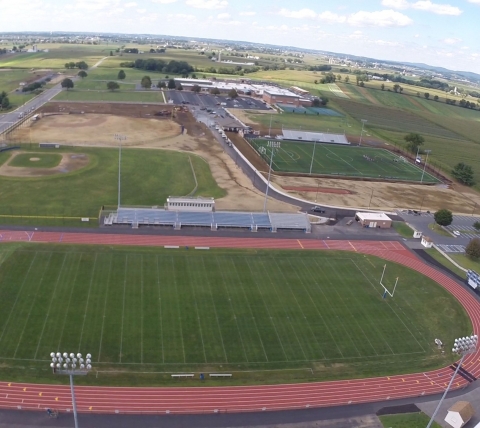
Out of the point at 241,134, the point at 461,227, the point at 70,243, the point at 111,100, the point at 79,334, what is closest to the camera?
the point at 79,334

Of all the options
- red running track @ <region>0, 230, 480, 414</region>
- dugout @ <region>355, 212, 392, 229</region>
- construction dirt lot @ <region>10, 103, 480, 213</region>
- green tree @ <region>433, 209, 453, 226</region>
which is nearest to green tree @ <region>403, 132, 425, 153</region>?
construction dirt lot @ <region>10, 103, 480, 213</region>

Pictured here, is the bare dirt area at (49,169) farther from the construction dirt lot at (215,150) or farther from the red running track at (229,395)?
the red running track at (229,395)

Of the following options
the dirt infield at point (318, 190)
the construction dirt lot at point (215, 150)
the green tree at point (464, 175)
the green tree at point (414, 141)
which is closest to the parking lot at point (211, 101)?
the construction dirt lot at point (215, 150)

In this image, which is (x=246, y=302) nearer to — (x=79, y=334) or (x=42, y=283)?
(x=79, y=334)

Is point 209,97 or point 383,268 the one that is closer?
point 383,268

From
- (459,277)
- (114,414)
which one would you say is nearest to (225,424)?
(114,414)

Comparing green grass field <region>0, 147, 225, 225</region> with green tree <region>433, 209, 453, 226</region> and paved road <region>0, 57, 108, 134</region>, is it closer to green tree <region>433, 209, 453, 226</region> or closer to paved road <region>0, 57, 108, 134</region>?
paved road <region>0, 57, 108, 134</region>

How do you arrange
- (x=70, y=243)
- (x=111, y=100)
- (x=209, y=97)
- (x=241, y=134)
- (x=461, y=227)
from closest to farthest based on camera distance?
1. (x=70, y=243)
2. (x=461, y=227)
3. (x=241, y=134)
4. (x=111, y=100)
5. (x=209, y=97)

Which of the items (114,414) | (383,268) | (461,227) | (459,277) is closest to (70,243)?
(114,414)
